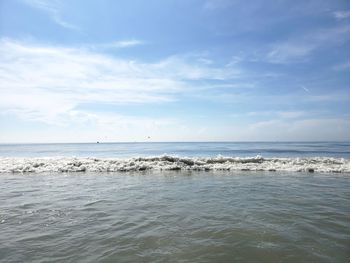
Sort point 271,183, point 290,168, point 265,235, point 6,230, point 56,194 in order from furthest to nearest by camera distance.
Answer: point 290,168, point 271,183, point 56,194, point 6,230, point 265,235

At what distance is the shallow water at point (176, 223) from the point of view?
538 centimetres

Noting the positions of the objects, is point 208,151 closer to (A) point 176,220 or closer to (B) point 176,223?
(A) point 176,220

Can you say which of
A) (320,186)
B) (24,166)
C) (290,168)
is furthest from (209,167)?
(24,166)

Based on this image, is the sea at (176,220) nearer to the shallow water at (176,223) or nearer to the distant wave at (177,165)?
the shallow water at (176,223)

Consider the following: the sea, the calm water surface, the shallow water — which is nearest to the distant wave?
the sea

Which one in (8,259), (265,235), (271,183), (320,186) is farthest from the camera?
(271,183)

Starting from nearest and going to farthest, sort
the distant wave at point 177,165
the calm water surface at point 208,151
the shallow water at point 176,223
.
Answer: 1. the shallow water at point 176,223
2. the distant wave at point 177,165
3. the calm water surface at point 208,151

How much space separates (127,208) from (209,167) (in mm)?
11709

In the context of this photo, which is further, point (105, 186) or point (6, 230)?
point (105, 186)

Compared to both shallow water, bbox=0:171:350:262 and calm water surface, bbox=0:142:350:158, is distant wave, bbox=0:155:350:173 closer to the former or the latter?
shallow water, bbox=0:171:350:262

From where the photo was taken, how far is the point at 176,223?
7234 millimetres

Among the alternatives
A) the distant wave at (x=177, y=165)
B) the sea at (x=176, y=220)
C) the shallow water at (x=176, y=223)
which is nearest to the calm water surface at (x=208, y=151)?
the distant wave at (x=177, y=165)

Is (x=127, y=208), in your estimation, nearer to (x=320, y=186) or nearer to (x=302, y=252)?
(x=302, y=252)

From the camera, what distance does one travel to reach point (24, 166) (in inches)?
770
